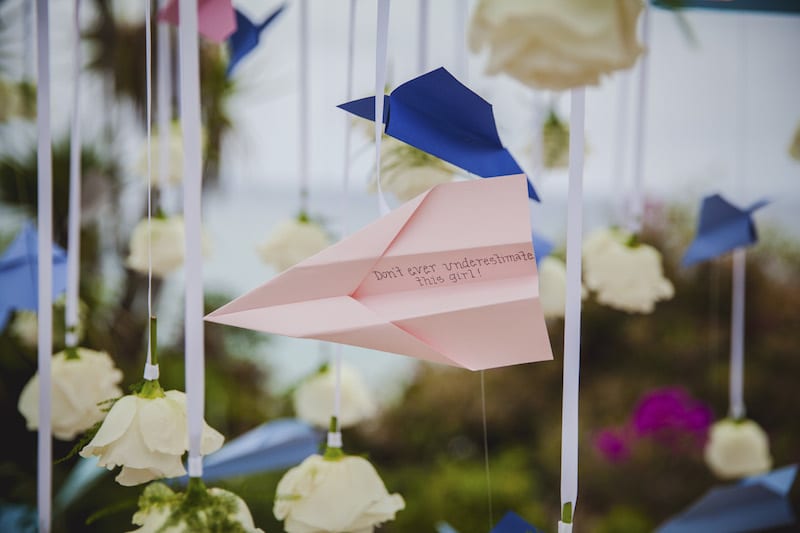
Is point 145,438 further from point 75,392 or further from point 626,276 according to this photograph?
point 626,276

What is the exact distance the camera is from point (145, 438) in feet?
1.57

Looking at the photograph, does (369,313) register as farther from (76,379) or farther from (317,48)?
(317,48)

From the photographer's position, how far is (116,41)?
152 cm

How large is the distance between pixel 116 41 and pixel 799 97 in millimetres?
1615

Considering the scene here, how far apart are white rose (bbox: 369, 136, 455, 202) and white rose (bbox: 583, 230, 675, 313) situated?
256 millimetres

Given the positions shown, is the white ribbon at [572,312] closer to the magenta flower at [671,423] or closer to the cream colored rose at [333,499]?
the cream colored rose at [333,499]

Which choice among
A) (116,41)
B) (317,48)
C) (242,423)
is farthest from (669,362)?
(116,41)

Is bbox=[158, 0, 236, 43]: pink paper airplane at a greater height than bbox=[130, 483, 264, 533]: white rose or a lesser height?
greater

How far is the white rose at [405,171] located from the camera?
650 millimetres

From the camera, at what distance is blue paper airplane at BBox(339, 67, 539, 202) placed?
1.64 ft

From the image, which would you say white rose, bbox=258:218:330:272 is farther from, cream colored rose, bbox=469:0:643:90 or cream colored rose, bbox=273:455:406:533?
cream colored rose, bbox=469:0:643:90

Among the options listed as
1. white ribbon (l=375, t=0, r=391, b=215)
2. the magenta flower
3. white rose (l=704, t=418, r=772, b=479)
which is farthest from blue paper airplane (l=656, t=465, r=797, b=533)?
white ribbon (l=375, t=0, r=391, b=215)

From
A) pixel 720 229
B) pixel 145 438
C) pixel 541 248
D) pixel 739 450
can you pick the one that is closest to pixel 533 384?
pixel 739 450

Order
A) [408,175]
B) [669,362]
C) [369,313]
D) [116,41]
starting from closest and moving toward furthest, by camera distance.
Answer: [369,313] < [408,175] < [116,41] < [669,362]
